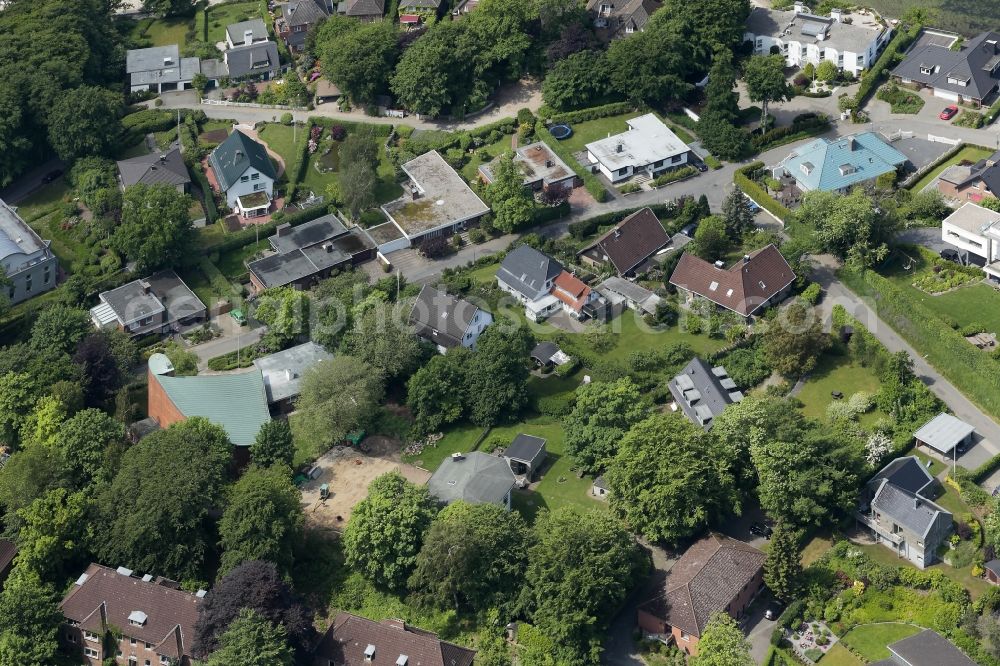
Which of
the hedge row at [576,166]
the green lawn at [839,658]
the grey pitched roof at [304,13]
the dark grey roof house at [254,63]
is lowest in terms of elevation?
the dark grey roof house at [254,63]

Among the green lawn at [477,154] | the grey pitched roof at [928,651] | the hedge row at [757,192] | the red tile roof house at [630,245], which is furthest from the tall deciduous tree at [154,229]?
the grey pitched roof at [928,651]

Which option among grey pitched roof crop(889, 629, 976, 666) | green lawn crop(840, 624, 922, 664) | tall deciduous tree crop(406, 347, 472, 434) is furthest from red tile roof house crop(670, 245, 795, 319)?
grey pitched roof crop(889, 629, 976, 666)

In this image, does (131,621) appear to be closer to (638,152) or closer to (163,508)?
(163,508)

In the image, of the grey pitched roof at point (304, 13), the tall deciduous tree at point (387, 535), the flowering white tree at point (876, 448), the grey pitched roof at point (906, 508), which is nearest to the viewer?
the grey pitched roof at point (906, 508)

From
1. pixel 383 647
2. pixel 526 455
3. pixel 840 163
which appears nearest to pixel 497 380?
pixel 526 455

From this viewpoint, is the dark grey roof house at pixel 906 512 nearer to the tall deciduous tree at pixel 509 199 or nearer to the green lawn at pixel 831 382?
the green lawn at pixel 831 382

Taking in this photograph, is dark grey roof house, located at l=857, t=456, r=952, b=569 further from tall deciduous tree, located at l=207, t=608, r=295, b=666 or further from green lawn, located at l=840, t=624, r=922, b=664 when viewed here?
tall deciduous tree, located at l=207, t=608, r=295, b=666

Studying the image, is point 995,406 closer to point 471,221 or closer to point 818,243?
point 818,243
